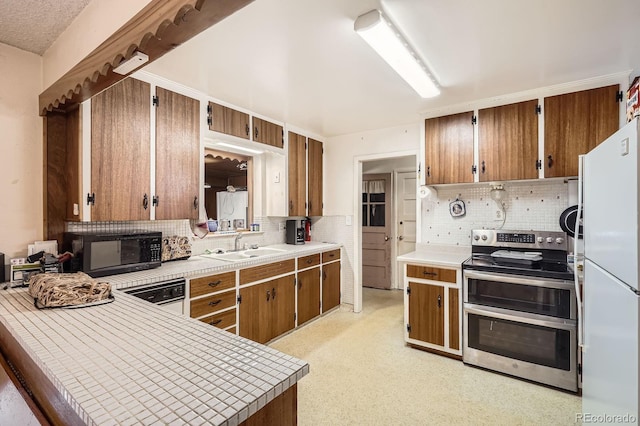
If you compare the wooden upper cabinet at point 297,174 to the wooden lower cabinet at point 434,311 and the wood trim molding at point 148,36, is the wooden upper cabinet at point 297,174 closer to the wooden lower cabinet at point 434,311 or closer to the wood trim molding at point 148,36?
the wooden lower cabinet at point 434,311

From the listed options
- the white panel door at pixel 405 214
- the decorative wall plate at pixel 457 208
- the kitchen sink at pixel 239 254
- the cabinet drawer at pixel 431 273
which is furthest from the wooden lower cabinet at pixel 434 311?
the white panel door at pixel 405 214

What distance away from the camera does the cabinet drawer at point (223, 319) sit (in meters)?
2.43

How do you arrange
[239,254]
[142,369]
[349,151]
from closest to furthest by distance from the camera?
1. [142,369]
2. [239,254]
3. [349,151]

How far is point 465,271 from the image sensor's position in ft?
8.73

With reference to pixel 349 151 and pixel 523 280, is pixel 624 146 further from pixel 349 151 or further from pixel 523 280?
pixel 349 151

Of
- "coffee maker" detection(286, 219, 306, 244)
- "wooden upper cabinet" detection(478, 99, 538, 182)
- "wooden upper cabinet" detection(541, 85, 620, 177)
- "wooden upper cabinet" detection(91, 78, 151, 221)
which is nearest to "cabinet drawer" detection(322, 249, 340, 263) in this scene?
"coffee maker" detection(286, 219, 306, 244)

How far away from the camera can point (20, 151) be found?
6.41ft

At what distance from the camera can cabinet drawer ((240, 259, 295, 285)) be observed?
2736 mm

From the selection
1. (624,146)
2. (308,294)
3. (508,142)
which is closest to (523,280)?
(508,142)

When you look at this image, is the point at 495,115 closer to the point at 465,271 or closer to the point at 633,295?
the point at 465,271

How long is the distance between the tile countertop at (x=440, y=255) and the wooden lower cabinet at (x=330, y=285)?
112 centimetres

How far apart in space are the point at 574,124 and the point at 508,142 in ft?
1.58

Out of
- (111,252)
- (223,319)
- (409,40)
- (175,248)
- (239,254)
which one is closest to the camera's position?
(409,40)

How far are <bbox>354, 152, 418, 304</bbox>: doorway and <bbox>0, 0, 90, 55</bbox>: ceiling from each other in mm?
4053
